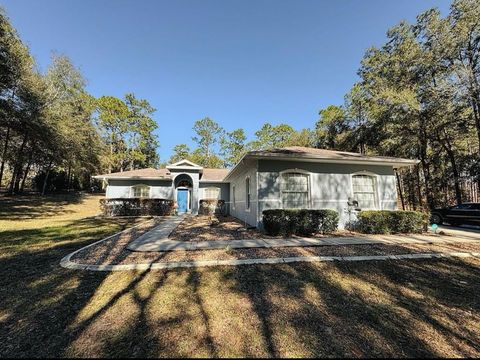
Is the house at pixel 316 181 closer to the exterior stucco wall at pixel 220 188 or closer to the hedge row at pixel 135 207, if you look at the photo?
the hedge row at pixel 135 207

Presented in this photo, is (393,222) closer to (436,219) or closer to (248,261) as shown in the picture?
(248,261)

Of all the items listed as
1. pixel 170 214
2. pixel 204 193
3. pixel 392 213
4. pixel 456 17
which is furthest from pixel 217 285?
pixel 456 17

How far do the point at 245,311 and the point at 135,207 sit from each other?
50.1ft

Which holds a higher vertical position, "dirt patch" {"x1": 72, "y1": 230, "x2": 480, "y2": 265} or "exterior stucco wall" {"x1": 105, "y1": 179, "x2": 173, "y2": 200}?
"exterior stucco wall" {"x1": 105, "y1": 179, "x2": 173, "y2": 200}

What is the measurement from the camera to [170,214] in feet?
57.3

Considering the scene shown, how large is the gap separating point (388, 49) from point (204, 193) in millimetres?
20068

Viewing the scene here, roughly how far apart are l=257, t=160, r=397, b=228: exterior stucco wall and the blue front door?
11077mm

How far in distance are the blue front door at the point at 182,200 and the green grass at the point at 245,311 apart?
1399 centimetres

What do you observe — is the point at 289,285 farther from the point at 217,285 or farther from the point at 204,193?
the point at 204,193

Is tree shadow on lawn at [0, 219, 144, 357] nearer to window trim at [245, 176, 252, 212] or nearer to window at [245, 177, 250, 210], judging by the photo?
window trim at [245, 176, 252, 212]

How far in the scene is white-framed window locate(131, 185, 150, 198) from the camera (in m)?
18.8

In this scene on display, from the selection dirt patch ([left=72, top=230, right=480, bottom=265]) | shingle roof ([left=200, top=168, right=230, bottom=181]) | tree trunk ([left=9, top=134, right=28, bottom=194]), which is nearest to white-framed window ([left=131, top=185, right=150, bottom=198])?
shingle roof ([left=200, top=168, right=230, bottom=181])

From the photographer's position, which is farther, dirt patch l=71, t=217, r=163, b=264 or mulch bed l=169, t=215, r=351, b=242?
mulch bed l=169, t=215, r=351, b=242

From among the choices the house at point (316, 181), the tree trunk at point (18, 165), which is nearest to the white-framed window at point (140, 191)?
the house at point (316, 181)
